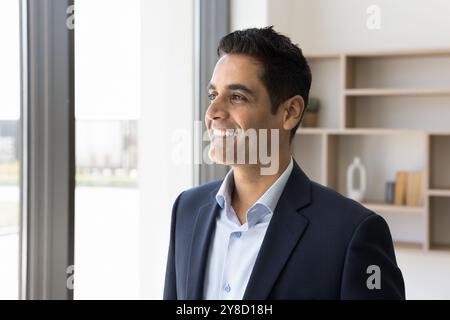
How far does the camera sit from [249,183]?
4.05 ft

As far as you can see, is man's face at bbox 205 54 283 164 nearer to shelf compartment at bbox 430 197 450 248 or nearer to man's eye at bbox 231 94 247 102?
man's eye at bbox 231 94 247 102

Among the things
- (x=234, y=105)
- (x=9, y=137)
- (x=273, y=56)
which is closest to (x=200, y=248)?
(x=234, y=105)

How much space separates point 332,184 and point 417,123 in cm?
55

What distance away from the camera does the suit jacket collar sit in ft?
3.56

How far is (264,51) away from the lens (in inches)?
48.6

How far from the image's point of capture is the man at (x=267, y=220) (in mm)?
1083

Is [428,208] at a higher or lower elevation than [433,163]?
lower

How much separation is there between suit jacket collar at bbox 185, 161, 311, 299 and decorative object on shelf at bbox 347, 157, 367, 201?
6.71 feet

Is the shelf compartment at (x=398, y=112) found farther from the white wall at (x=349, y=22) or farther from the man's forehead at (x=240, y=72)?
the man's forehead at (x=240, y=72)

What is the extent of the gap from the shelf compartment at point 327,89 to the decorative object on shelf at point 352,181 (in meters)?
0.25

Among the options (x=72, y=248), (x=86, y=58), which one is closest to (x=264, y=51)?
(x=72, y=248)

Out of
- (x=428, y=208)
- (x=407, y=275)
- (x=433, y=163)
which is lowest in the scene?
(x=407, y=275)

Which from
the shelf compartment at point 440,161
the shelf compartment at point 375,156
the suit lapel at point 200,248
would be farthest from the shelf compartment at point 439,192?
the suit lapel at point 200,248
